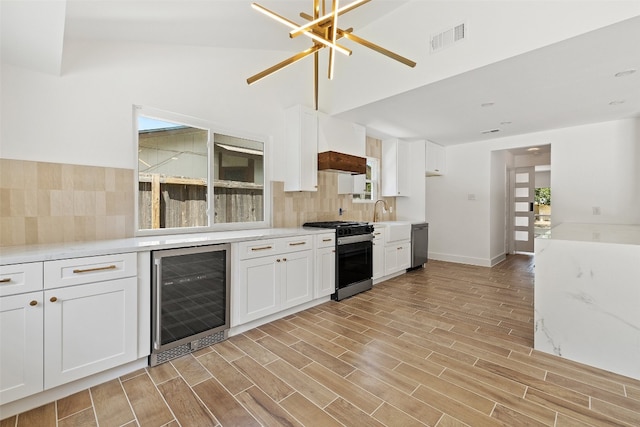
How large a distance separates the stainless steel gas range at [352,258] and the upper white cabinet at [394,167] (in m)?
1.73

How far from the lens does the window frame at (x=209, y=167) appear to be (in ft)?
8.51

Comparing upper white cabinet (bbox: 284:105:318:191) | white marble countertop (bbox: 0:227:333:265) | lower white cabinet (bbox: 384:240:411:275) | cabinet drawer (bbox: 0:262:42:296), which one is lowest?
lower white cabinet (bbox: 384:240:411:275)

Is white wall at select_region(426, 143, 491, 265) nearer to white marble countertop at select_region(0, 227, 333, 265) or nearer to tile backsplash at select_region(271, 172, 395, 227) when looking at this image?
tile backsplash at select_region(271, 172, 395, 227)

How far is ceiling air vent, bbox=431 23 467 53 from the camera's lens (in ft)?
8.89

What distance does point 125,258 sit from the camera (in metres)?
1.98

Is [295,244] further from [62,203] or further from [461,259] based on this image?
[461,259]

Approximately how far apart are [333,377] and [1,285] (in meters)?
2.06

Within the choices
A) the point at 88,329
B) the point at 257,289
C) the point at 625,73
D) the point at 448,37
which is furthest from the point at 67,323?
the point at 625,73

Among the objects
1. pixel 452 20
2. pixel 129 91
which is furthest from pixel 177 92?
pixel 452 20

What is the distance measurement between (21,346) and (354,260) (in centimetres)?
310

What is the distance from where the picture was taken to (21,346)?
1607mm

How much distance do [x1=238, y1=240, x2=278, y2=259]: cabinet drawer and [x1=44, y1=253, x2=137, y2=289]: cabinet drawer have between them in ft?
2.80

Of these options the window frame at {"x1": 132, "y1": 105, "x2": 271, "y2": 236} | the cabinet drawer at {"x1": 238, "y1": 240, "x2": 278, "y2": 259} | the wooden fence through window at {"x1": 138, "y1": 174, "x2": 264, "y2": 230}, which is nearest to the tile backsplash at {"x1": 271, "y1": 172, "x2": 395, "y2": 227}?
the window frame at {"x1": 132, "y1": 105, "x2": 271, "y2": 236}

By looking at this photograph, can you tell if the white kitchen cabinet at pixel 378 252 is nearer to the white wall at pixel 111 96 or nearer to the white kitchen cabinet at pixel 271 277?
A: the white kitchen cabinet at pixel 271 277
